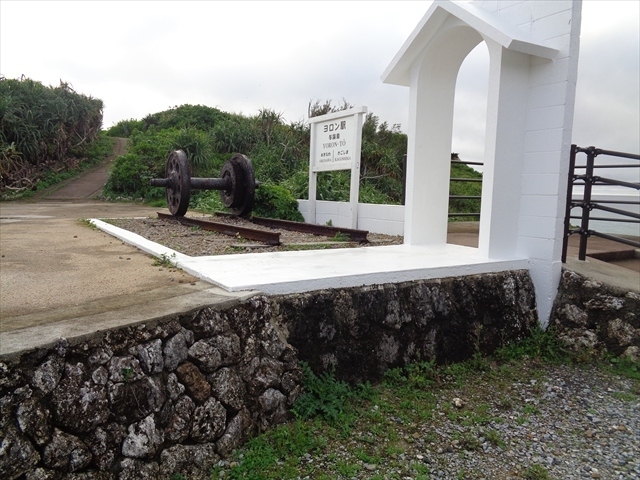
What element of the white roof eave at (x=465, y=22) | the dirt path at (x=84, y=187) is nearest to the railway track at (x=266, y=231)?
→ the white roof eave at (x=465, y=22)

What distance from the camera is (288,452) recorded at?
2.83m

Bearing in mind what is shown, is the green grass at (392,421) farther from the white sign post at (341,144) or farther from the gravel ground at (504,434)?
the white sign post at (341,144)

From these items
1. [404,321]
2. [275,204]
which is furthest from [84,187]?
[404,321]

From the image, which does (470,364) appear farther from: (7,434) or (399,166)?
(399,166)

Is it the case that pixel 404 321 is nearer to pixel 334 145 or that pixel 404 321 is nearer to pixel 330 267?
pixel 330 267

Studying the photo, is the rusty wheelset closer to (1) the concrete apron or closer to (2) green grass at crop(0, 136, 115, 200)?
(1) the concrete apron

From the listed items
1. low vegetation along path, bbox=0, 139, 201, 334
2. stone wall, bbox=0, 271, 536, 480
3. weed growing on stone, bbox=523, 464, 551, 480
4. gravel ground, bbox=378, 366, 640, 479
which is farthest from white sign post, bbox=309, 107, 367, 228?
weed growing on stone, bbox=523, 464, 551, 480

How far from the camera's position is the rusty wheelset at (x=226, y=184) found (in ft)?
29.5

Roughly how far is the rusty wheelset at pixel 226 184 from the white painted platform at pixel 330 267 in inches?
→ 147

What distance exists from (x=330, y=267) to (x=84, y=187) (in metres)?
14.9

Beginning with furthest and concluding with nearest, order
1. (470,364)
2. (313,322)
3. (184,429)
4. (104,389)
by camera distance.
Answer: (470,364) < (313,322) < (184,429) < (104,389)

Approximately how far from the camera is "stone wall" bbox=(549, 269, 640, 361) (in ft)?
14.2

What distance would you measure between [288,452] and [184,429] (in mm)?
586

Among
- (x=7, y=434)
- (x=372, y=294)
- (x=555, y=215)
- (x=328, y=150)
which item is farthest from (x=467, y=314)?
(x=328, y=150)
